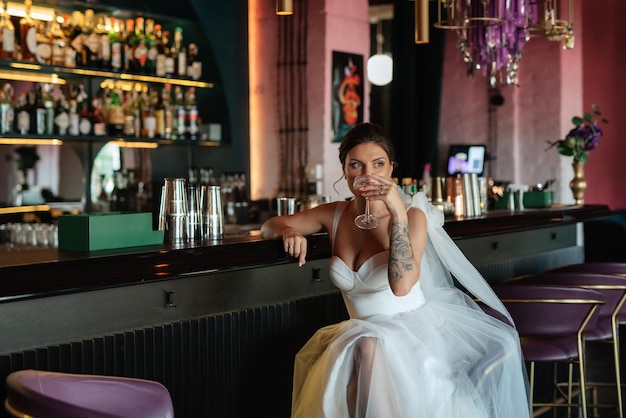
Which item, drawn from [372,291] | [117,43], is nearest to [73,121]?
[117,43]

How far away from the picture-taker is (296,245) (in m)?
2.96

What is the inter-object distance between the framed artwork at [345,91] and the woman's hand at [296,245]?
4183 millimetres

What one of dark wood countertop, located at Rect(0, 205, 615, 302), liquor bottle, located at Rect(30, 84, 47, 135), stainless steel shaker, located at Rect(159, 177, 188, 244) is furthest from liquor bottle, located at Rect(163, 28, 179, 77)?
stainless steel shaker, located at Rect(159, 177, 188, 244)

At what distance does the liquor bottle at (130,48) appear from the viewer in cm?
596

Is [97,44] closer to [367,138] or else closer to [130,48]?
[130,48]

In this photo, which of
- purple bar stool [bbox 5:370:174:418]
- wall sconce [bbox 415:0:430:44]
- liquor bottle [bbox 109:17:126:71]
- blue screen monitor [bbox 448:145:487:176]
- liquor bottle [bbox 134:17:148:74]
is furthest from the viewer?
blue screen monitor [bbox 448:145:487:176]

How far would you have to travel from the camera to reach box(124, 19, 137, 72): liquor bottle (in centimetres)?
596

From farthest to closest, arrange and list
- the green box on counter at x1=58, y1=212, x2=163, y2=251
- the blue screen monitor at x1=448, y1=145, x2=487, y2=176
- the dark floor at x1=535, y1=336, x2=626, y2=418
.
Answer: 1. the blue screen monitor at x1=448, y1=145, x2=487, y2=176
2. the dark floor at x1=535, y1=336, x2=626, y2=418
3. the green box on counter at x1=58, y1=212, x2=163, y2=251

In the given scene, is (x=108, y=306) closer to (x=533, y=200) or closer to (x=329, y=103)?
(x=533, y=200)

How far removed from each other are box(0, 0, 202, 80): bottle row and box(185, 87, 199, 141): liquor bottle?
0.46 feet

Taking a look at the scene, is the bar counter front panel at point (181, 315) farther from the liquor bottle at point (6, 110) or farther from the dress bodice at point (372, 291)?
the liquor bottle at point (6, 110)

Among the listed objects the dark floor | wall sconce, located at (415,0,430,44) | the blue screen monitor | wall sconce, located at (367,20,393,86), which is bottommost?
the dark floor

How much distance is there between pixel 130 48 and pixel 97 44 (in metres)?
0.28

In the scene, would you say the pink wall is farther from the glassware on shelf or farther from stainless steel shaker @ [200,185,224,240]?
the glassware on shelf
